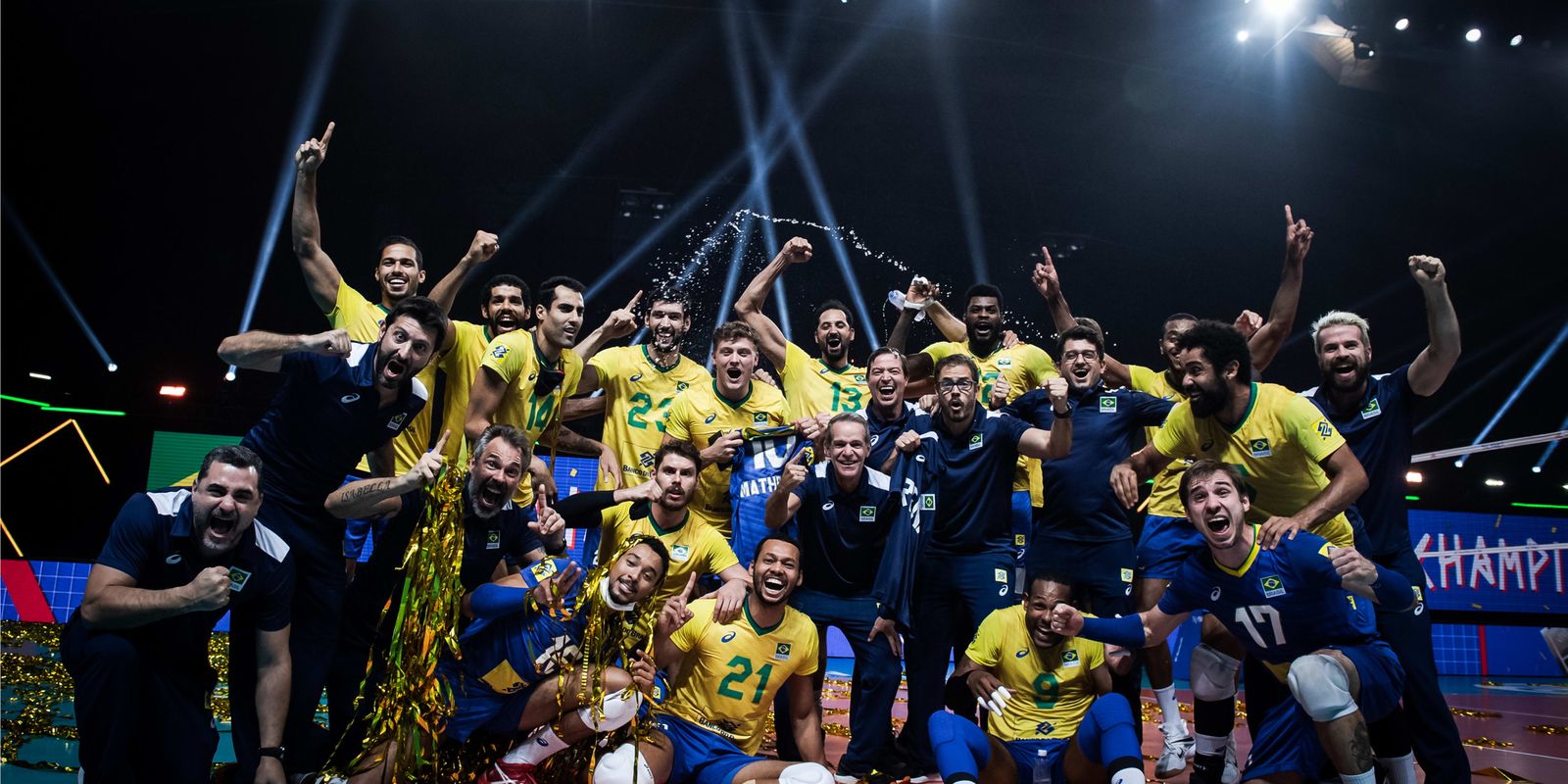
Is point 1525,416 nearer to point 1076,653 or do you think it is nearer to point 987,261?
point 987,261

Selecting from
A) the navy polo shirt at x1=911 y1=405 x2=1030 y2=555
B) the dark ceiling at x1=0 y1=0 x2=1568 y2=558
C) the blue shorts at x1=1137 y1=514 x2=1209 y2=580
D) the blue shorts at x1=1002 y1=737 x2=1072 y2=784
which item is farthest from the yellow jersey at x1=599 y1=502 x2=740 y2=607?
the dark ceiling at x1=0 y1=0 x2=1568 y2=558

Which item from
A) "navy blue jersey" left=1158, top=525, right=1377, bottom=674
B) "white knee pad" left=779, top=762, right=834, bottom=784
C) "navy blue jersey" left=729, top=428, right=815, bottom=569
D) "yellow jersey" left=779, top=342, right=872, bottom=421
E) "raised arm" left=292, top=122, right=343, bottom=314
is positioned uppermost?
"raised arm" left=292, top=122, right=343, bottom=314

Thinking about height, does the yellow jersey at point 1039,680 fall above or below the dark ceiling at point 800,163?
below

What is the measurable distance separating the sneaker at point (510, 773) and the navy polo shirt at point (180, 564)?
3.42 ft

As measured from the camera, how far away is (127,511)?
3.49m

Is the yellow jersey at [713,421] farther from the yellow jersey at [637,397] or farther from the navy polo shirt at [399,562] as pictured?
the navy polo shirt at [399,562]

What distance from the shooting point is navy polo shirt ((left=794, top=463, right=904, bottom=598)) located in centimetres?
497

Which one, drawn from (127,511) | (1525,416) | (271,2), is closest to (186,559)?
(127,511)

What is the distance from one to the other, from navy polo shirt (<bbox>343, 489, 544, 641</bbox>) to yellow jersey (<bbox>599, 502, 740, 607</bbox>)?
697 mm

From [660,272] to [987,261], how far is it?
4698 millimetres

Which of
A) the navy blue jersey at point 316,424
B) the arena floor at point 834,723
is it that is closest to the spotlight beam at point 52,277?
the arena floor at point 834,723

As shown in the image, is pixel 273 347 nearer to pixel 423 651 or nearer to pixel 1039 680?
pixel 423 651

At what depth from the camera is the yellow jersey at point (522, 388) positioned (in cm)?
507

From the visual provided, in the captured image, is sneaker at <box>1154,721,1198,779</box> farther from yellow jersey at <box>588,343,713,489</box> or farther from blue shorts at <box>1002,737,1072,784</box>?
yellow jersey at <box>588,343,713,489</box>
